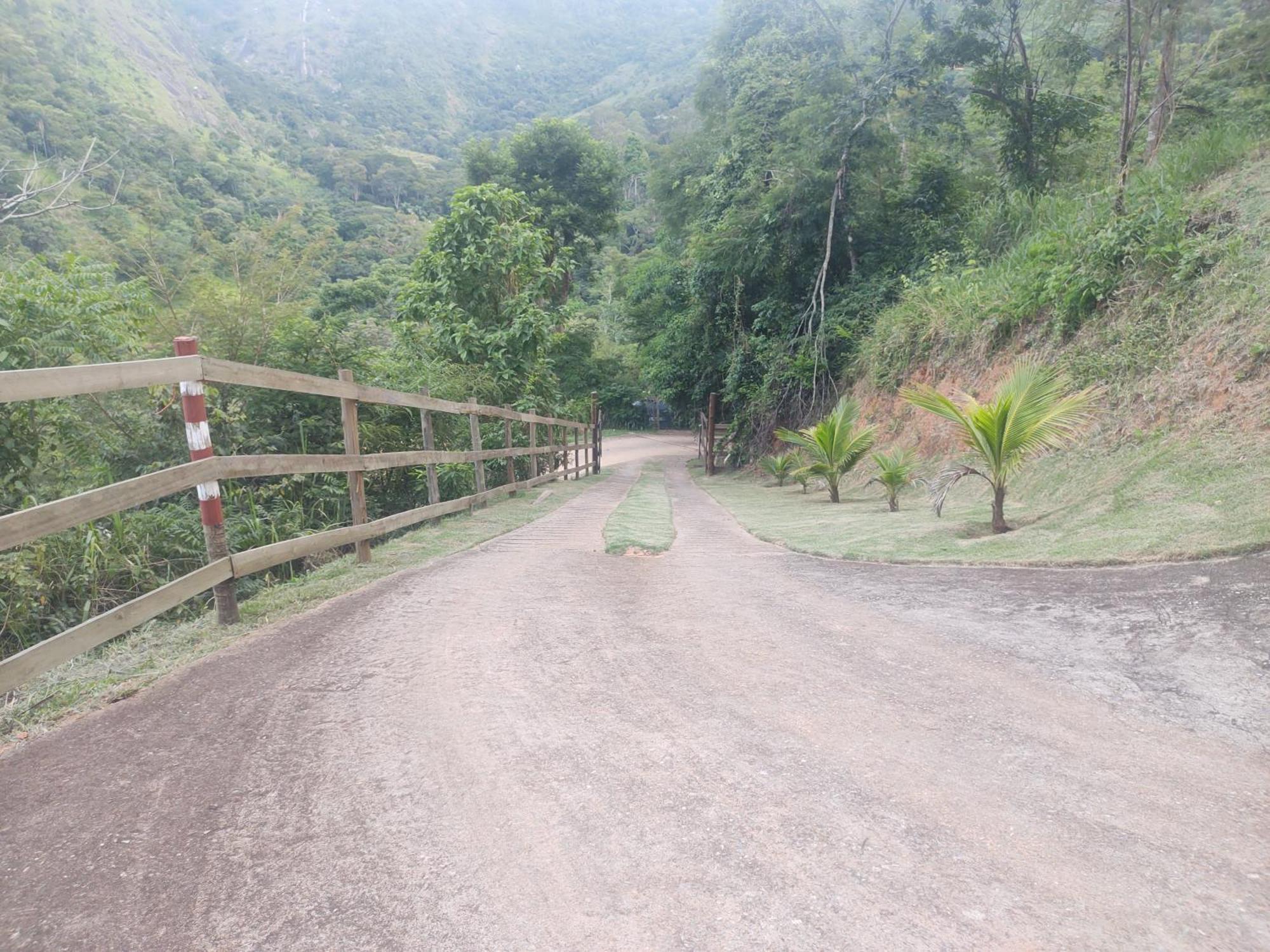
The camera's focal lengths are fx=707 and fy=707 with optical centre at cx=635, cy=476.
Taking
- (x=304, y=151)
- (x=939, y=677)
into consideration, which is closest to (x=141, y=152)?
(x=304, y=151)

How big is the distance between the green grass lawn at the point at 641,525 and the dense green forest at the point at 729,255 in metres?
2.50

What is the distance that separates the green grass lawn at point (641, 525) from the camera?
6.28 m

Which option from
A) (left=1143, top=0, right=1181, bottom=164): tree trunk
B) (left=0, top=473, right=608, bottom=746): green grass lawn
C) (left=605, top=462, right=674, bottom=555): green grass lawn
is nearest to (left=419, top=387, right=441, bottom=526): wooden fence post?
(left=0, top=473, right=608, bottom=746): green grass lawn

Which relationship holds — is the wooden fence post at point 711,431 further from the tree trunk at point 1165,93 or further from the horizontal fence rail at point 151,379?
the horizontal fence rail at point 151,379

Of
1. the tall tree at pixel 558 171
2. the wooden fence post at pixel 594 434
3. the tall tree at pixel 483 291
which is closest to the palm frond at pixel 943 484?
the tall tree at pixel 483 291

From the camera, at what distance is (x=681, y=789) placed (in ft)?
7.09

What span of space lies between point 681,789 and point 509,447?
8.73 meters

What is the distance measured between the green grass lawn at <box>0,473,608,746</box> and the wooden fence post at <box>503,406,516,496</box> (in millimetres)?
3909

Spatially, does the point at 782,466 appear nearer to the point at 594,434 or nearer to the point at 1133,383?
the point at 594,434

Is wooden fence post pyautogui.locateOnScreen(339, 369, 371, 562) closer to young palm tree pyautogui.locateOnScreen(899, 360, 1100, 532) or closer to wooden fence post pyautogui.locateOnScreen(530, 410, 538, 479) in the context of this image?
young palm tree pyautogui.locateOnScreen(899, 360, 1100, 532)

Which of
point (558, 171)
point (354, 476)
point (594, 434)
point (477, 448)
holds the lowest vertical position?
point (594, 434)

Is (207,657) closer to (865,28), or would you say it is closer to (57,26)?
(865,28)

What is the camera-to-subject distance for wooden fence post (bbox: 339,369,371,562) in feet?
17.7

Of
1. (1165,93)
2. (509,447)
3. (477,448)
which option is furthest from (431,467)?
(1165,93)
